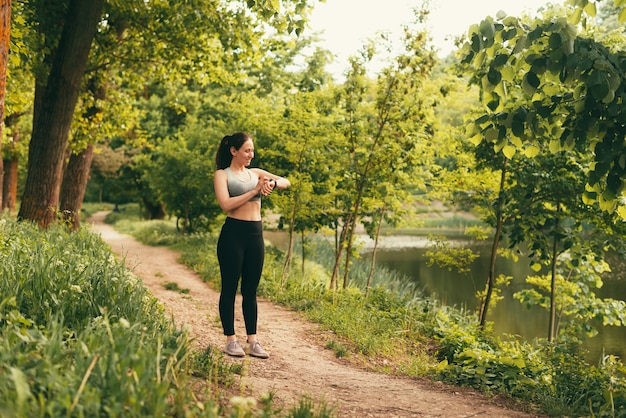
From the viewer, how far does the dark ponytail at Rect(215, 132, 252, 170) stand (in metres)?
5.00

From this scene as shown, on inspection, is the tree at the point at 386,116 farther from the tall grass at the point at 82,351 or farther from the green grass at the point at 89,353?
the tall grass at the point at 82,351

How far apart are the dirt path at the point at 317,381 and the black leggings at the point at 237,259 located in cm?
42

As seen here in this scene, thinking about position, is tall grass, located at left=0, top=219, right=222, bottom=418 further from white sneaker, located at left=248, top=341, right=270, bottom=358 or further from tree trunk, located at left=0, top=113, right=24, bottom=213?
tree trunk, located at left=0, top=113, right=24, bottom=213

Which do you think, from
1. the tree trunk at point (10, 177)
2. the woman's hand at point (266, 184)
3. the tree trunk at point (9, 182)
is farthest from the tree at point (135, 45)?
the tree trunk at point (9, 182)

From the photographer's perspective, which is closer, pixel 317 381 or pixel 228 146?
pixel 317 381

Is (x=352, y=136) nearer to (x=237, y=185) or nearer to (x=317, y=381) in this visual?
(x=237, y=185)

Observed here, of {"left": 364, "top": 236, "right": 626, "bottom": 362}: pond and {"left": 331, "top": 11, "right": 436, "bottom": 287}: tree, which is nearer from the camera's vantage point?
{"left": 331, "top": 11, "right": 436, "bottom": 287}: tree

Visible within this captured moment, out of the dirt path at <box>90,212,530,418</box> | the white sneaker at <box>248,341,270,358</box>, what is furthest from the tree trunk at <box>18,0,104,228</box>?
the white sneaker at <box>248,341,270,358</box>

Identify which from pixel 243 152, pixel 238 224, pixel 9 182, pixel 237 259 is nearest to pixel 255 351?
Result: pixel 237 259

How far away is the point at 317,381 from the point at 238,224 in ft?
4.57

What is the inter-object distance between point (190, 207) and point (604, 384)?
16140mm

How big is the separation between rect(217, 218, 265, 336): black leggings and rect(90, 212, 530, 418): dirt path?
0.42 meters

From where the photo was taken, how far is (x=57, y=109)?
870 cm

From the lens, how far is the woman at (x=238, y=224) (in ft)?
16.0
